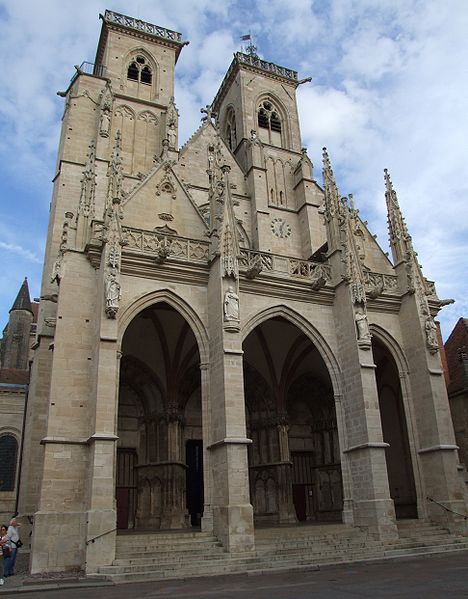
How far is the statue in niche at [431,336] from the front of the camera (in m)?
16.3

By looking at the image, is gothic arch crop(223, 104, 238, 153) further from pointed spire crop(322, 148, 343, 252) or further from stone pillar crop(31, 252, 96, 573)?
stone pillar crop(31, 252, 96, 573)

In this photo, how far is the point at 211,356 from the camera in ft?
46.0

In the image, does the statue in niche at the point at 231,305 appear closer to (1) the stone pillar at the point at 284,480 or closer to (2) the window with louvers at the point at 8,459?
(1) the stone pillar at the point at 284,480

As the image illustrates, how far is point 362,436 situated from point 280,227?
437 inches

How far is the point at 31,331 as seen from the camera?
3375 cm

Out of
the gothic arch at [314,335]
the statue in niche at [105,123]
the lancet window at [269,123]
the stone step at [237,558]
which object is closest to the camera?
the stone step at [237,558]

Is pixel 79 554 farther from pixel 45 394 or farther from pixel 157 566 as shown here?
pixel 45 394

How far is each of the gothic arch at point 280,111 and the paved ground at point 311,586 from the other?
21304 mm

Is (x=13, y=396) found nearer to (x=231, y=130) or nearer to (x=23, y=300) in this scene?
(x=23, y=300)

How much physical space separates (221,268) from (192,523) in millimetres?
9053

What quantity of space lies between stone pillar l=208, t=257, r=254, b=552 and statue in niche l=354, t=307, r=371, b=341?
3.80 m

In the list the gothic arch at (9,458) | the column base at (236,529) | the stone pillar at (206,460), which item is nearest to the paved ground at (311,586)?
the column base at (236,529)

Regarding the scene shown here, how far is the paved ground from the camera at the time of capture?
7.16m

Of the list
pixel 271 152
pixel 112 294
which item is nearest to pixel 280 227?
pixel 271 152
